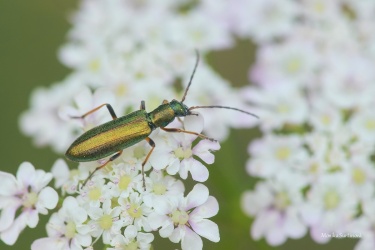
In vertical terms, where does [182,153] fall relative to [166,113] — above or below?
below

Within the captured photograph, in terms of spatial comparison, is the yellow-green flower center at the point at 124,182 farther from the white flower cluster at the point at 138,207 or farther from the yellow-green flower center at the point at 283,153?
the yellow-green flower center at the point at 283,153

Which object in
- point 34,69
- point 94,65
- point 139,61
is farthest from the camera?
point 34,69

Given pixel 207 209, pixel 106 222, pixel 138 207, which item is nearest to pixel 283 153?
pixel 207 209

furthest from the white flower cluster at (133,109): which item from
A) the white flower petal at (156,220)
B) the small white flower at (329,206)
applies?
the small white flower at (329,206)

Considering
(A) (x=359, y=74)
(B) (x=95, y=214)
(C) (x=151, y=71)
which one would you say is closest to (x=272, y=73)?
(A) (x=359, y=74)

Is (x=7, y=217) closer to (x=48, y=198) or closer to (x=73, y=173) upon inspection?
(x=48, y=198)

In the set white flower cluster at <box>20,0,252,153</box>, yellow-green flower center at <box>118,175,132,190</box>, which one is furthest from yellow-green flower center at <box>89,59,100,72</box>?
yellow-green flower center at <box>118,175,132,190</box>
